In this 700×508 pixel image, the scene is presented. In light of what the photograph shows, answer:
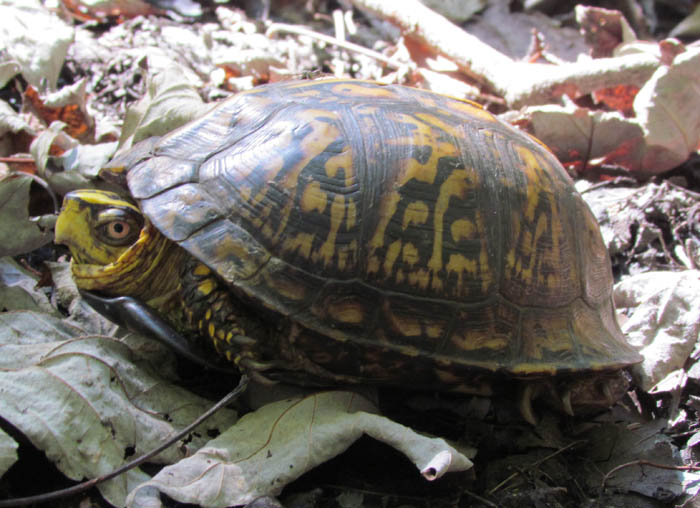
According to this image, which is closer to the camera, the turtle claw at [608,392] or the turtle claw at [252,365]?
the turtle claw at [252,365]

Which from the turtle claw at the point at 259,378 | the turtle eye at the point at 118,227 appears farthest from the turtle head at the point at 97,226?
the turtle claw at the point at 259,378

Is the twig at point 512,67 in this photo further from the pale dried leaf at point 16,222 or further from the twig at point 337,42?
the pale dried leaf at point 16,222

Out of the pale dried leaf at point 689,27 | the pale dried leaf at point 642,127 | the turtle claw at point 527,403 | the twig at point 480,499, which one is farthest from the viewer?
the pale dried leaf at point 689,27

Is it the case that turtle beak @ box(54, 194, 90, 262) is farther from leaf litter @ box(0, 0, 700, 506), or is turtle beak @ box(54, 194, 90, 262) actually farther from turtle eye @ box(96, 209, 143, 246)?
leaf litter @ box(0, 0, 700, 506)

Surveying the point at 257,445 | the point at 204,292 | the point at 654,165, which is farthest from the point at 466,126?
the point at 654,165

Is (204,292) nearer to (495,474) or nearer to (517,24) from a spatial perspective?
(495,474)

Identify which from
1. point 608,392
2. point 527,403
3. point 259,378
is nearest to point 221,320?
point 259,378
